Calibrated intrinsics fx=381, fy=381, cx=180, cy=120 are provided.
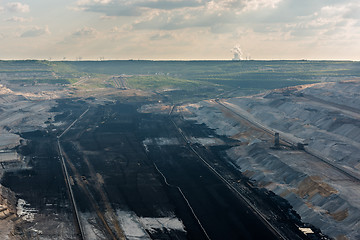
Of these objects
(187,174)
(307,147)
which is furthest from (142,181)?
(307,147)

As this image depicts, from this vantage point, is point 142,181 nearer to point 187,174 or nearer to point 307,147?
point 187,174

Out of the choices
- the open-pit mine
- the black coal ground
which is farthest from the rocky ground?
the black coal ground

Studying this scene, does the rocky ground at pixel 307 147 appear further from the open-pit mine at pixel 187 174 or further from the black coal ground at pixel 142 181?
the black coal ground at pixel 142 181

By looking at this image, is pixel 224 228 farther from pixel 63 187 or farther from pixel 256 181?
pixel 63 187

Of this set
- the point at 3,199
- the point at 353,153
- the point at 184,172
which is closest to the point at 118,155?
the point at 184,172

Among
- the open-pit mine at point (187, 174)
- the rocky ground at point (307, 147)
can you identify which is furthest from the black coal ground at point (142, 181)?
the rocky ground at point (307, 147)

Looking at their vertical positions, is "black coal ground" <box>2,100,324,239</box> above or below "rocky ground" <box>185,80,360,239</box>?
below

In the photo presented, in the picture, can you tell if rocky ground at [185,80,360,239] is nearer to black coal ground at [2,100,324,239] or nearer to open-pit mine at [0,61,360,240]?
open-pit mine at [0,61,360,240]
